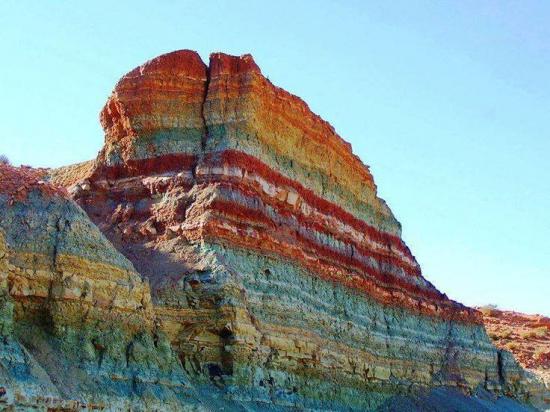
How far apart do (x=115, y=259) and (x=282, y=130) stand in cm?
1058

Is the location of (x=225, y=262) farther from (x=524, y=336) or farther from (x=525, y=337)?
(x=524, y=336)

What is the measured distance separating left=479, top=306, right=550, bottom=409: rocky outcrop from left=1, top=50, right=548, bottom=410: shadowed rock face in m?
21.1

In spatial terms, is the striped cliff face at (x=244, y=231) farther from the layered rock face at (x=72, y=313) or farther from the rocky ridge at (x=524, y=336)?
the rocky ridge at (x=524, y=336)

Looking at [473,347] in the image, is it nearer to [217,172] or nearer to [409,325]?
[409,325]

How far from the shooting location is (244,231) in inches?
957

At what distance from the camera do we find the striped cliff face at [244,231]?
22000mm

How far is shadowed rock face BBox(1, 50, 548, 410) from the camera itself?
59.7 feet

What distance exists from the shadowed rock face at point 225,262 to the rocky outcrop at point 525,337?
21059 mm

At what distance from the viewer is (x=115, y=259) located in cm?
1898

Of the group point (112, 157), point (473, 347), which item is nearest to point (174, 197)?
point (112, 157)

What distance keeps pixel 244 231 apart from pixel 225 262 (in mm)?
1607

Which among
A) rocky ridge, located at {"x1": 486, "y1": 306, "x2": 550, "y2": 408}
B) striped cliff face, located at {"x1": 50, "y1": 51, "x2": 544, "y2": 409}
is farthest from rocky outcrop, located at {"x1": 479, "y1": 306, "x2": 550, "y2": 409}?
striped cliff face, located at {"x1": 50, "y1": 51, "x2": 544, "y2": 409}

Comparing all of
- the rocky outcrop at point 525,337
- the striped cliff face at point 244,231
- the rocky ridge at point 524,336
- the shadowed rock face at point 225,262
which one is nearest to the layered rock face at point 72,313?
the shadowed rock face at point 225,262

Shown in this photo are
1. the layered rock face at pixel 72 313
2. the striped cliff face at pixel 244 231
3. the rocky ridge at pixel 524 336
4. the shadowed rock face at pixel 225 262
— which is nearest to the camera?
the layered rock face at pixel 72 313
